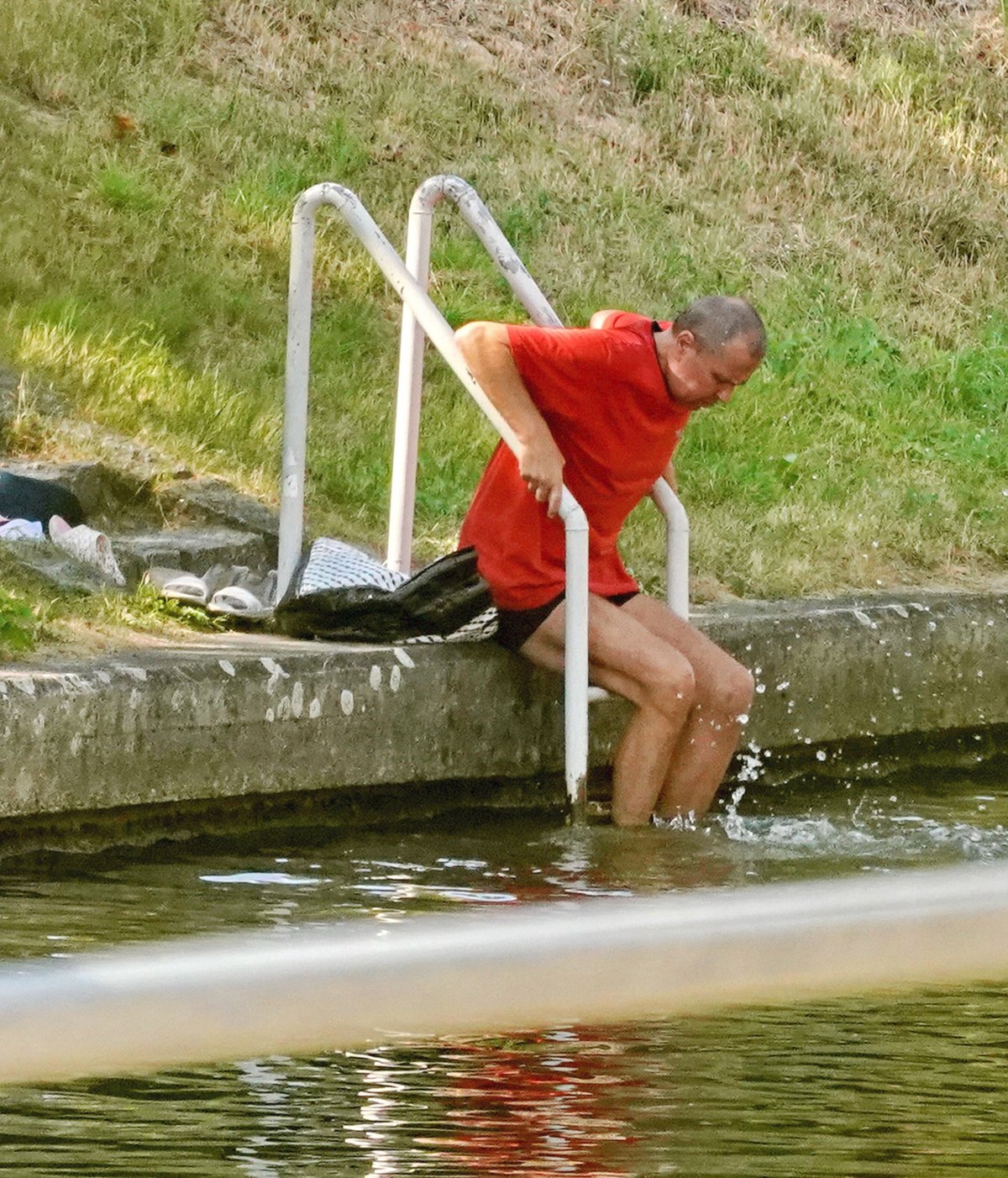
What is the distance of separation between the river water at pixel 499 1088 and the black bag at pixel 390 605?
2.45 feet

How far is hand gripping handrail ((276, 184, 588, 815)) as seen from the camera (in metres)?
4.82

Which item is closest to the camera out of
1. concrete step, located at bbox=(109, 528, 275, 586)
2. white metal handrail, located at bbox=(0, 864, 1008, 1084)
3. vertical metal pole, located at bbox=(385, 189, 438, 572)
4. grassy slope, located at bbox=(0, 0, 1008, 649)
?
white metal handrail, located at bbox=(0, 864, 1008, 1084)

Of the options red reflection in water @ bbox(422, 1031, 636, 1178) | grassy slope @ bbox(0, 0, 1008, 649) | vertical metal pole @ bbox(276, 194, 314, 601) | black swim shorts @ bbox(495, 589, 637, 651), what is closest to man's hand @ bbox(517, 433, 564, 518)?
black swim shorts @ bbox(495, 589, 637, 651)

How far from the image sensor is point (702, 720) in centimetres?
512

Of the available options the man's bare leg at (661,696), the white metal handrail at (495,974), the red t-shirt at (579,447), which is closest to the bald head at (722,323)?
the red t-shirt at (579,447)

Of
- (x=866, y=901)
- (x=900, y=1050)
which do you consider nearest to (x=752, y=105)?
(x=900, y=1050)

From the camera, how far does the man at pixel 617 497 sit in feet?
15.8

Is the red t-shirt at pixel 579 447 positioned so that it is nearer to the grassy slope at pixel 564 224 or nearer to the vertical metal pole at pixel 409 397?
the vertical metal pole at pixel 409 397

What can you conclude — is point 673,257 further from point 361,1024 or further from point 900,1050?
point 361,1024

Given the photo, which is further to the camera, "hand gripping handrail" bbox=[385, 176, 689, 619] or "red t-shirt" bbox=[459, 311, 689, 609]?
"hand gripping handrail" bbox=[385, 176, 689, 619]

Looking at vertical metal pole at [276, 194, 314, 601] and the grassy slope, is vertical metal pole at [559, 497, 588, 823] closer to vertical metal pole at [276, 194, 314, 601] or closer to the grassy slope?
vertical metal pole at [276, 194, 314, 601]

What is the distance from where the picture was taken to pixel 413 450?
18.8ft

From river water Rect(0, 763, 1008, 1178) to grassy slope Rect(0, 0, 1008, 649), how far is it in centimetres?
240

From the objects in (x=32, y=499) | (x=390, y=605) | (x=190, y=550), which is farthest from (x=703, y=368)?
(x=32, y=499)
